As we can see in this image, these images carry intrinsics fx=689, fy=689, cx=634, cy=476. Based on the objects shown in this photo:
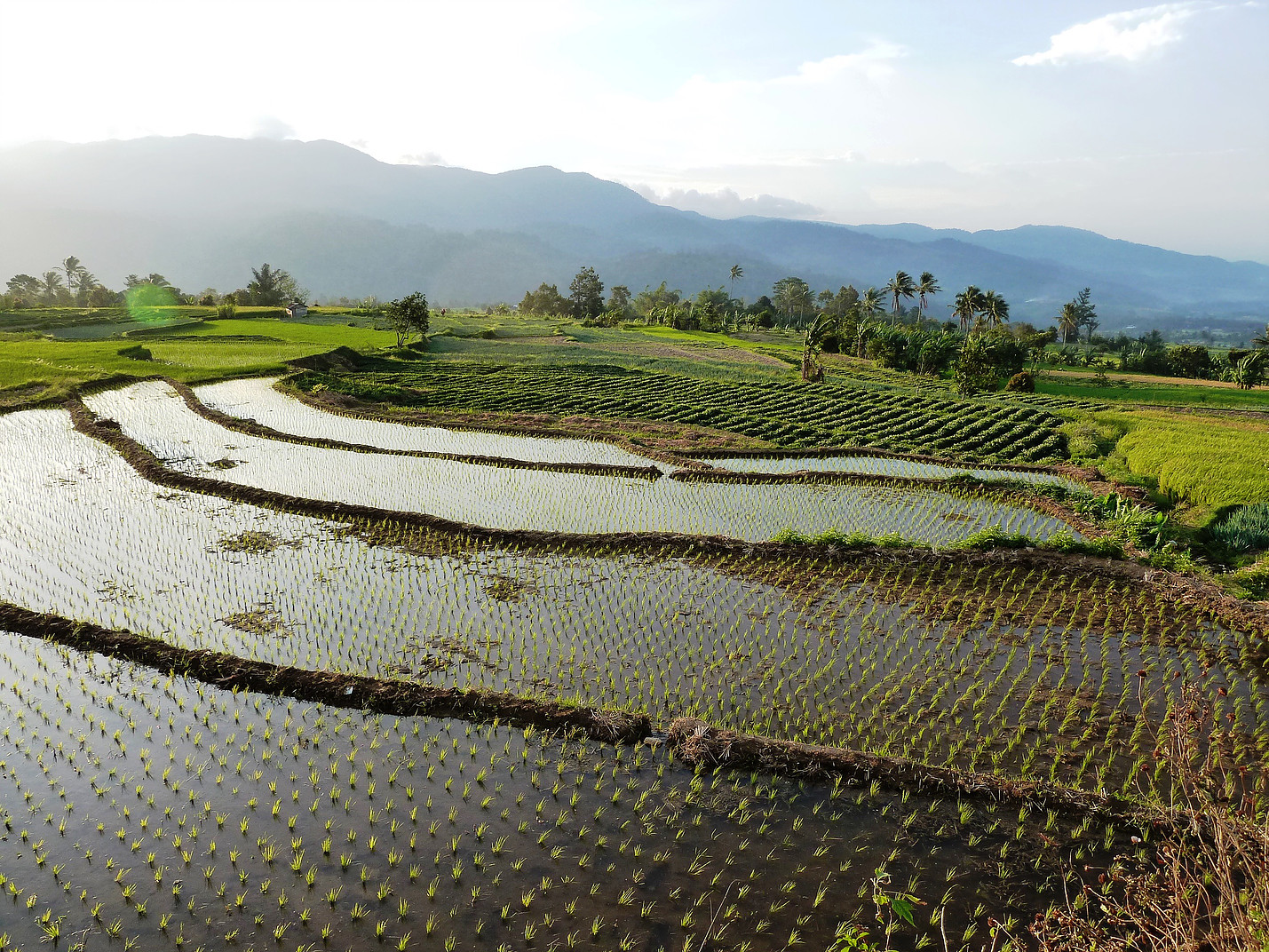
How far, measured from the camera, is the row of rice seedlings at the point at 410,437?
17.6 meters

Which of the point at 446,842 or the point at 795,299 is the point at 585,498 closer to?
the point at 446,842

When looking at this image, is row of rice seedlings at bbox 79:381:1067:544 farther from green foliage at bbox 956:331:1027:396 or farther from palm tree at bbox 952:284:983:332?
palm tree at bbox 952:284:983:332

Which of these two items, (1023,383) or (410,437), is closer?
(410,437)

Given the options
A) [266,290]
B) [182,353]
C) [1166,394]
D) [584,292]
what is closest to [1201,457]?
[1166,394]

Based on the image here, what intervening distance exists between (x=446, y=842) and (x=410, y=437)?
15.5 meters

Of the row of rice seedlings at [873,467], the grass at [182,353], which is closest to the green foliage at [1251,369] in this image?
the row of rice seedlings at [873,467]

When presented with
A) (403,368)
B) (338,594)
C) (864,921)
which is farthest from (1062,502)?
(403,368)

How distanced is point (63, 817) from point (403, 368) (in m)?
30.2

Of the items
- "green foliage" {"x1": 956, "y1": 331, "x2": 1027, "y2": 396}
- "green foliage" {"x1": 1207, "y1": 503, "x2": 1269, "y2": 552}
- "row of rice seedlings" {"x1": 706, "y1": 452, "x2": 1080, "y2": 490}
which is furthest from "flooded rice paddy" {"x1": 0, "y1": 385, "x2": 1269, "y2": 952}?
"green foliage" {"x1": 956, "y1": 331, "x2": 1027, "y2": 396}

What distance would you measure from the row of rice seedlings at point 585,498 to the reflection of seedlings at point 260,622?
13.0 feet

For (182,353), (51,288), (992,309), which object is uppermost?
(51,288)

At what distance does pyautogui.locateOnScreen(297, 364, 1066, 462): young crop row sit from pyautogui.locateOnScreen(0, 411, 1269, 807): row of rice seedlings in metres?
10.5

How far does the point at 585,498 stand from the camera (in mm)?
13984

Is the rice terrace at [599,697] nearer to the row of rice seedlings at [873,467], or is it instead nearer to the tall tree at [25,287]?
the row of rice seedlings at [873,467]
